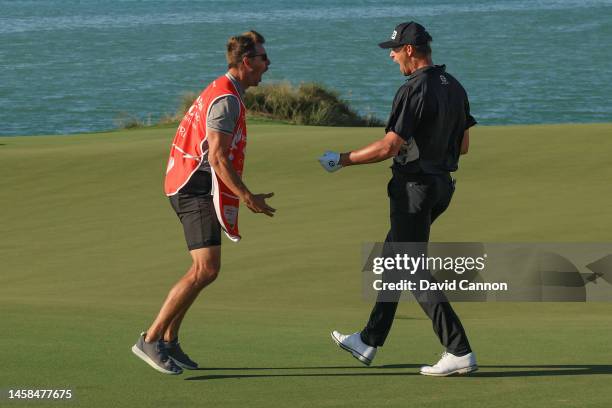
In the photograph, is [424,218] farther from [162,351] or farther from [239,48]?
[162,351]

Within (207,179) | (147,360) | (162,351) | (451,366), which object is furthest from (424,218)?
(147,360)

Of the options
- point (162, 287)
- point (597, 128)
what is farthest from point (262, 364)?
point (597, 128)

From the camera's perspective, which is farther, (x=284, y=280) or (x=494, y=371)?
(x=284, y=280)

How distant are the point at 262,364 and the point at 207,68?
101565 mm

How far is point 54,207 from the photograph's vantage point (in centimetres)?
1727

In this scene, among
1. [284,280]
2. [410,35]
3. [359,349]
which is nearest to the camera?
[410,35]

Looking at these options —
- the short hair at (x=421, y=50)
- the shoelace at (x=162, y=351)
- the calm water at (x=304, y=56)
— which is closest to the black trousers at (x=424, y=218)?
the short hair at (x=421, y=50)

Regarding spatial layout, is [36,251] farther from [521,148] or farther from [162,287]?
[521,148]

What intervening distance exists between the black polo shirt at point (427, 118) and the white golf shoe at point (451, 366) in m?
1.05

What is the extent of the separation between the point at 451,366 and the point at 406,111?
144 cm

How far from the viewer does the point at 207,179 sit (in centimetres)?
742

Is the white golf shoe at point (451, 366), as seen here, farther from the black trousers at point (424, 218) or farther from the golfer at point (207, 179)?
the golfer at point (207, 179)

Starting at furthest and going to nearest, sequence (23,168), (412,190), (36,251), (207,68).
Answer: (207,68)
(23,168)
(36,251)
(412,190)

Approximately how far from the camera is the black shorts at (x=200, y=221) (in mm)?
7383
